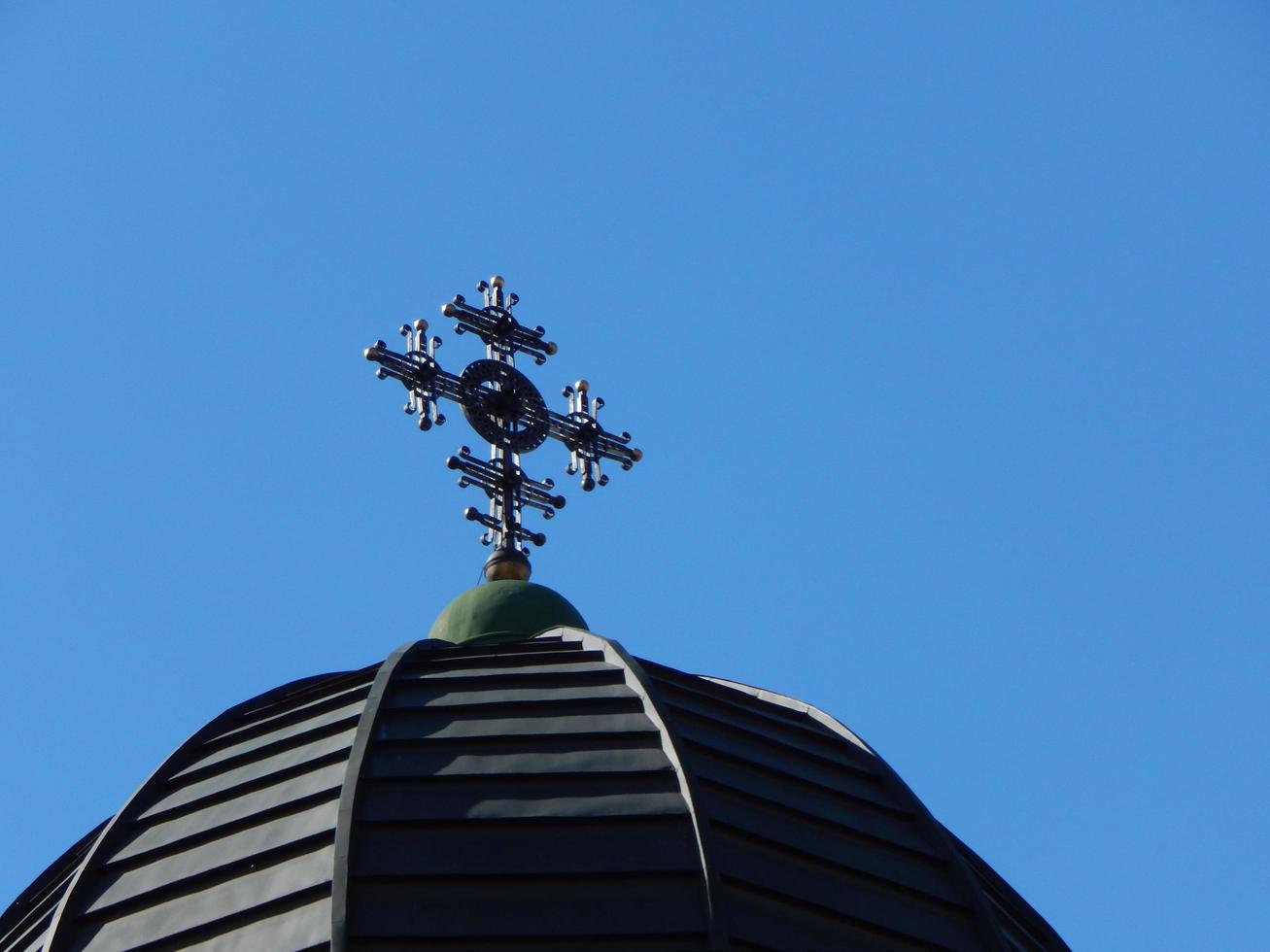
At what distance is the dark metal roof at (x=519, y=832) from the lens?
59.9 feet

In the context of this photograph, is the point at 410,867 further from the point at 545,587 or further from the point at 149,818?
the point at 545,587

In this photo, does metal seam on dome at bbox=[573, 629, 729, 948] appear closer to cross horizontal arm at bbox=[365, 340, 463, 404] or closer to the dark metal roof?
the dark metal roof

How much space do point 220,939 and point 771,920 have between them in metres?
3.67

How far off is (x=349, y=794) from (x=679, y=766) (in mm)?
2288

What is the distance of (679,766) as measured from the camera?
19375 millimetres

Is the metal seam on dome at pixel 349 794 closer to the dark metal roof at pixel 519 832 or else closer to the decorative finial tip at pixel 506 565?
the dark metal roof at pixel 519 832

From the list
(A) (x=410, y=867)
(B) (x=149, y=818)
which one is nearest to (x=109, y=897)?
(B) (x=149, y=818)

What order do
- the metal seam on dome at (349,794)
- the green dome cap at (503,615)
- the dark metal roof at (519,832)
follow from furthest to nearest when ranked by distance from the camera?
1. the green dome cap at (503,615)
2. the dark metal roof at (519,832)
3. the metal seam on dome at (349,794)

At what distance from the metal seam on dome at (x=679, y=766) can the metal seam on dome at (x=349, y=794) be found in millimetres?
1627

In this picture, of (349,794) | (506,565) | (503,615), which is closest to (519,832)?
(349,794)

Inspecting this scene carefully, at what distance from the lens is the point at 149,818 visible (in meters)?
20.4

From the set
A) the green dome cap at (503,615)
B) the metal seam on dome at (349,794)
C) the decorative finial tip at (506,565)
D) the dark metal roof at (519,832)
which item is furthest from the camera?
the decorative finial tip at (506,565)

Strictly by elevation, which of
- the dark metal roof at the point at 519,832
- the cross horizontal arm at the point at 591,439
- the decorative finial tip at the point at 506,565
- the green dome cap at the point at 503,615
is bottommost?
the dark metal roof at the point at 519,832

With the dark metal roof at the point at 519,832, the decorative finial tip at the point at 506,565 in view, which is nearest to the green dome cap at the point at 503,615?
the decorative finial tip at the point at 506,565
